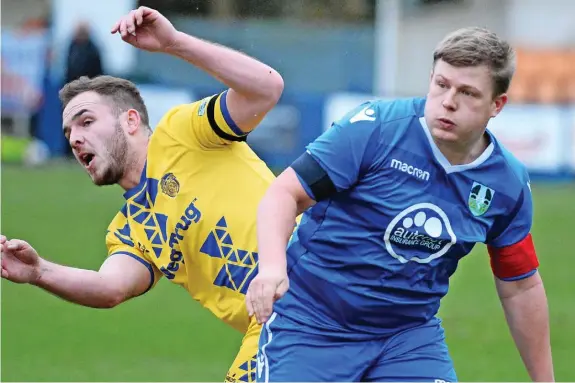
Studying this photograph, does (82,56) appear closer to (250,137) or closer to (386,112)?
(250,137)

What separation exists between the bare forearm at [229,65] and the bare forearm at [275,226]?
33.2 inches

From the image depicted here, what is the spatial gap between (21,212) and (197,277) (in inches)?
452

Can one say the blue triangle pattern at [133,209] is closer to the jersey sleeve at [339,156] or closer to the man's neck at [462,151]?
the jersey sleeve at [339,156]

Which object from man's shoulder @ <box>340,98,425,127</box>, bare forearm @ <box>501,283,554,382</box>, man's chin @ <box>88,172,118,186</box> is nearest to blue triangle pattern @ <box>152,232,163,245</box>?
man's chin @ <box>88,172,118,186</box>

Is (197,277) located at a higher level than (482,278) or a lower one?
higher

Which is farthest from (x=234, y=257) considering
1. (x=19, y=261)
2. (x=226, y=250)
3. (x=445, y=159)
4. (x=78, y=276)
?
(x=445, y=159)

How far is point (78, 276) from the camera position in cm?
554

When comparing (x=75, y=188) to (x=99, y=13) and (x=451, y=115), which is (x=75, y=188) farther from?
(x=451, y=115)

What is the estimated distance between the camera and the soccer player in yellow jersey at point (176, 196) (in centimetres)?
541

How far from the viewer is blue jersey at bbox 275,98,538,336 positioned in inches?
185

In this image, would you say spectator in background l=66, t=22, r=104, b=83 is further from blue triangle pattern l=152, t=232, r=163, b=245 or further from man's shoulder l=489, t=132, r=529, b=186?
man's shoulder l=489, t=132, r=529, b=186

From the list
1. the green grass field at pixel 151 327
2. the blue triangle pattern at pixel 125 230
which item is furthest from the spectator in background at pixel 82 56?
the blue triangle pattern at pixel 125 230

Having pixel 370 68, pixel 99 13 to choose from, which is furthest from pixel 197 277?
pixel 370 68

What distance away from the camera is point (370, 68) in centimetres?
2900
